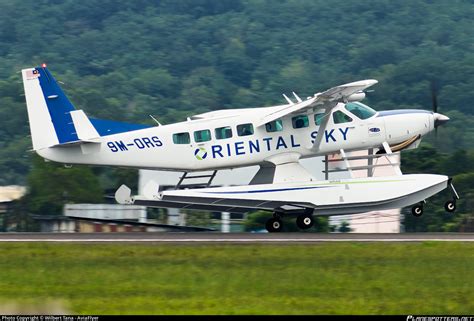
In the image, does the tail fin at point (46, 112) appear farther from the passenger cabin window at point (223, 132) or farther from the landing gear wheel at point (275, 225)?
the landing gear wheel at point (275, 225)

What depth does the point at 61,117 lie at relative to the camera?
34.8 m

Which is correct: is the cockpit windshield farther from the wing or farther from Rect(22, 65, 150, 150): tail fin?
Rect(22, 65, 150, 150): tail fin

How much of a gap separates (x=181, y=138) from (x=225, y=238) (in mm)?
5065

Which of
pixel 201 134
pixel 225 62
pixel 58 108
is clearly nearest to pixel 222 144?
pixel 201 134

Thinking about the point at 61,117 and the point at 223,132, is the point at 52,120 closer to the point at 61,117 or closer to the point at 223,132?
the point at 61,117

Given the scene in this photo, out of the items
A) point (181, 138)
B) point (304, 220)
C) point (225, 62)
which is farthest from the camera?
point (225, 62)

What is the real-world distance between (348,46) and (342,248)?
15884 cm

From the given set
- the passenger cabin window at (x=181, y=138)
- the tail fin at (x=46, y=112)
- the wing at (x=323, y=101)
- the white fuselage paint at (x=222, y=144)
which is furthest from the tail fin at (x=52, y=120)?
the wing at (x=323, y=101)

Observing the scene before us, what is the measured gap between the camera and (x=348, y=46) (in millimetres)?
184750

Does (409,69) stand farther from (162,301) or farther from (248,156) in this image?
(162,301)

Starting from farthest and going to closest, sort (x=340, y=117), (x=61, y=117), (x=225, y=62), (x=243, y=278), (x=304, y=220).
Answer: (x=225, y=62) < (x=340, y=117) < (x=61, y=117) < (x=304, y=220) < (x=243, y=278)

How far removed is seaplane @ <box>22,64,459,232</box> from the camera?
3384 cm

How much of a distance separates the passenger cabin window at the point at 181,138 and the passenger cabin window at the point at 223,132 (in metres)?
0.90

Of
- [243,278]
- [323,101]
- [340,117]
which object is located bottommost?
[243,278]
